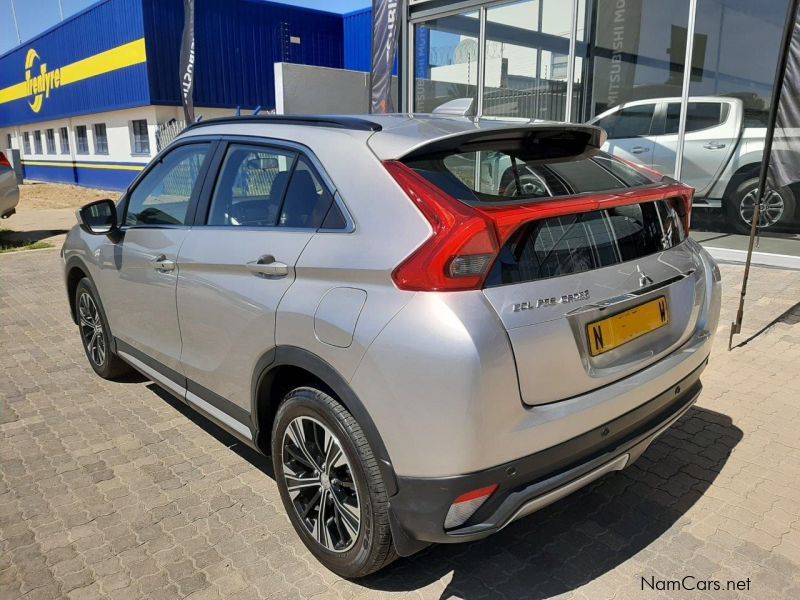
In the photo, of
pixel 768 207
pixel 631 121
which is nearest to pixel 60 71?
pixel 631 121

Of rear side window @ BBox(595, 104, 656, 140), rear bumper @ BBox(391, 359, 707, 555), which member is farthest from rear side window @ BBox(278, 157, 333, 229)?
rear side window @ BBox(595, 104, 656, 140)

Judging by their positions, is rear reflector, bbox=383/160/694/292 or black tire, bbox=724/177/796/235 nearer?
rear reflector, bbox=383/160/694/292

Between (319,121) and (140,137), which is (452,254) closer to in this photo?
(319,121)

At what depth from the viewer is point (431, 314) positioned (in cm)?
184

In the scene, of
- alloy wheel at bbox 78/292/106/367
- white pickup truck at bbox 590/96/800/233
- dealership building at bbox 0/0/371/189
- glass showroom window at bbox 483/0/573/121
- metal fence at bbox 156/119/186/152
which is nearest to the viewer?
alloy wheel at bbox 78/292/106/367

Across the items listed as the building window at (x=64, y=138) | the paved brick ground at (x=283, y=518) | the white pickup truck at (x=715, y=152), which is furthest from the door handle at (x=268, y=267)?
the building window at (x=64, y=138)

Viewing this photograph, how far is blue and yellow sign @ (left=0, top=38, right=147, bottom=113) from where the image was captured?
1967cm

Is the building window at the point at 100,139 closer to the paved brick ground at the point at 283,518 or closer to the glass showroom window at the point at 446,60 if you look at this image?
the glass showroom window at the point at 446,60

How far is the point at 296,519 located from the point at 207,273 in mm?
1147

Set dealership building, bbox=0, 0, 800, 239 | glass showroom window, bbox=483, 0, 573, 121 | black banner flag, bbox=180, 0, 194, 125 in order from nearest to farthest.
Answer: dealership building, bbox=0, 0, 800, 239 < glass showroom window, bbox=483, 0, 573, 121 < black banner flag, bbox=180, 0, 194, 125

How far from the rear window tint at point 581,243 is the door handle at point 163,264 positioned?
1824 millimetres

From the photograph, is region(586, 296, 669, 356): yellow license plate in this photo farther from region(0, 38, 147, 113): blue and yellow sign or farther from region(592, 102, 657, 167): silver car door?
region(0, 38, 147, 113): blue and yellow sign

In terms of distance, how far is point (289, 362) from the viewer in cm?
229

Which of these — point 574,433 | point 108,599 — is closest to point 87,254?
point 108,599
